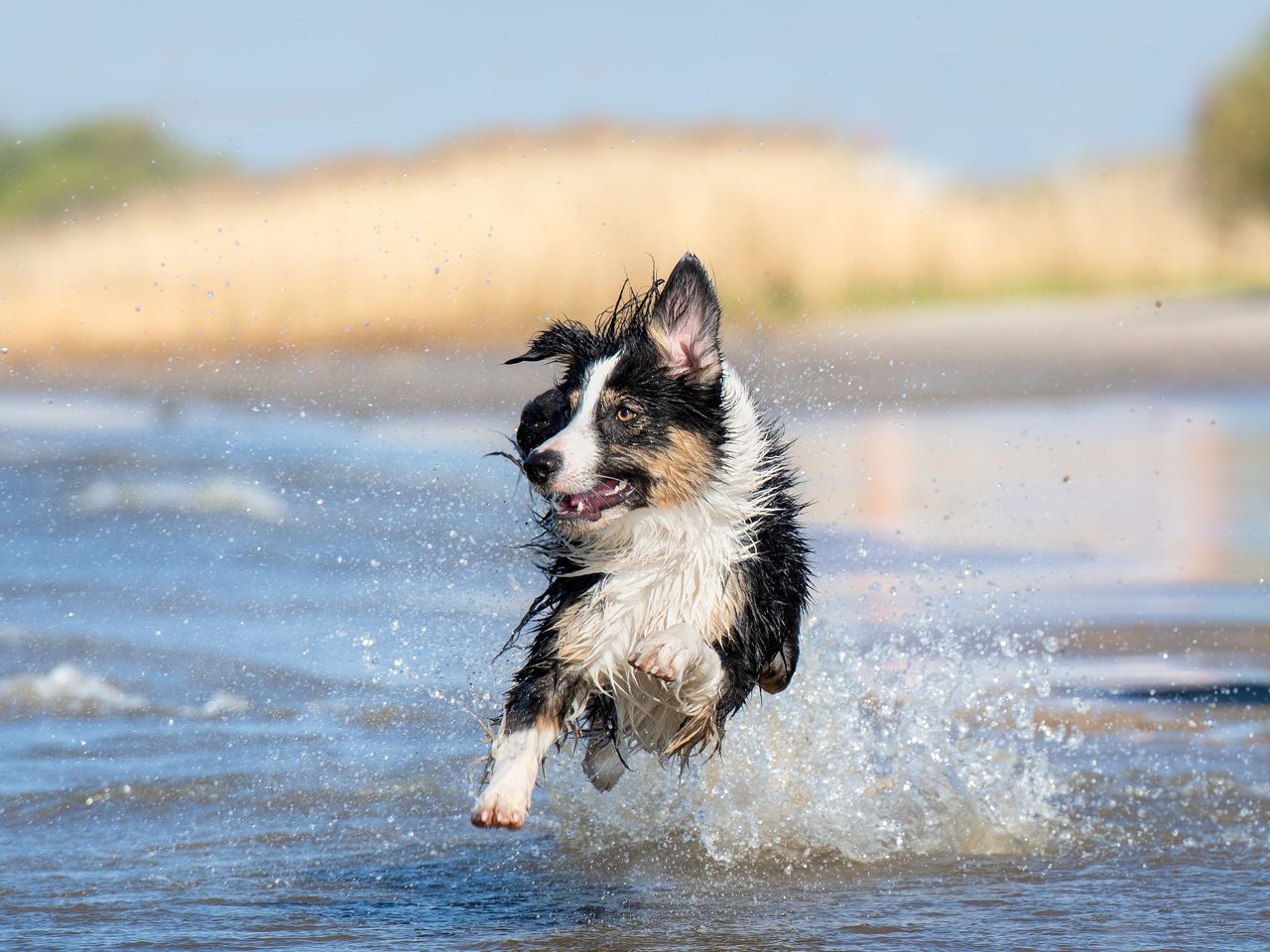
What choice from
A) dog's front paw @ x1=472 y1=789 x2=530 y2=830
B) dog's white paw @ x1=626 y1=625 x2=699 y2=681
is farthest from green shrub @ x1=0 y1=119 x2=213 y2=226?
dog's front paw @ x1=472 y1=789 x2=530 y2=830

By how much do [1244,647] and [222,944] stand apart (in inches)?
198

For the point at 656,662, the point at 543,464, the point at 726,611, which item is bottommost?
the point at 656,662

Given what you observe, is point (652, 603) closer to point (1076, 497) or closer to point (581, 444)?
point (581, 444)

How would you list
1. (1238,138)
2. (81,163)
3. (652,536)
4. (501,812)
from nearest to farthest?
(501,812)
(652,536)
(1238,138)
(81,163)

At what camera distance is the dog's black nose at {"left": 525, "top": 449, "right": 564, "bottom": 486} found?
4523 mm

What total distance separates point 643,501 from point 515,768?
787 millimetres

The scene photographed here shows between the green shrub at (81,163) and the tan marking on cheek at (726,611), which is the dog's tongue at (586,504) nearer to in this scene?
the tan marking on cheek at (726,611)

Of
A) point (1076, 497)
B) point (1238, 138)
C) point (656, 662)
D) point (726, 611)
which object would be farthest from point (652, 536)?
point (1238, 138)

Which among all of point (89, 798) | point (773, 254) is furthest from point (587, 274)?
point (89, 798)

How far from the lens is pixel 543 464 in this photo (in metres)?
4.53

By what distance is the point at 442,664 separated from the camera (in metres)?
7.35

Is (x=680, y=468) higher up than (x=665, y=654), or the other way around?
(x=680, y=468)

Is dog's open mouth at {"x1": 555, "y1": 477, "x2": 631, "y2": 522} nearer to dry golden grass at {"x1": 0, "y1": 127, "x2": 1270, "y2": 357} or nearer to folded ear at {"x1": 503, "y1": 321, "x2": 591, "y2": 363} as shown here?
folded ear at {"x1": 503, "y1": 321, "x2": 591, "y2": 363}

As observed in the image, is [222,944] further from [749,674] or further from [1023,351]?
[1023,351]
